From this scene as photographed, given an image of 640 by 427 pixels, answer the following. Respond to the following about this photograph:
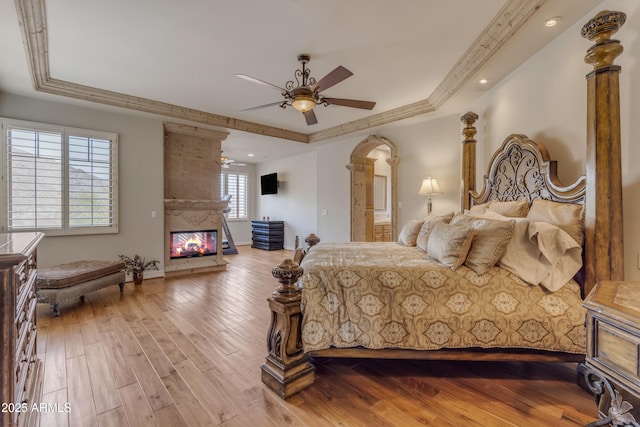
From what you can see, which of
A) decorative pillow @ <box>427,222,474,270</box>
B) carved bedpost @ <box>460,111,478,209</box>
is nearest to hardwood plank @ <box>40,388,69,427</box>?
decorative pillow @ <box>427,222,474,270</box>

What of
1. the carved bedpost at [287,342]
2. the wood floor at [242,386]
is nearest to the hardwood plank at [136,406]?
the wood floor at [242,386]

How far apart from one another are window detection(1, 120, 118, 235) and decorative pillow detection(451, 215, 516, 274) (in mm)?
4825

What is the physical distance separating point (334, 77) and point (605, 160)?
81.0 inches

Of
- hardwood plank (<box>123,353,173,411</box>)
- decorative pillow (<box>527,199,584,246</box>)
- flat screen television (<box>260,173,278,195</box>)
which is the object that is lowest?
hardwood plank (<box>123,353,173,411</box>)

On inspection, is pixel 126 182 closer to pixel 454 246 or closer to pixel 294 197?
pixel 294 197

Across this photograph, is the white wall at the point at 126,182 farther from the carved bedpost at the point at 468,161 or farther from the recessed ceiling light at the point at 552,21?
the recessed ceiling light at the point at 552,21

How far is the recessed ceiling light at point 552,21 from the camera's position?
7.12 feet

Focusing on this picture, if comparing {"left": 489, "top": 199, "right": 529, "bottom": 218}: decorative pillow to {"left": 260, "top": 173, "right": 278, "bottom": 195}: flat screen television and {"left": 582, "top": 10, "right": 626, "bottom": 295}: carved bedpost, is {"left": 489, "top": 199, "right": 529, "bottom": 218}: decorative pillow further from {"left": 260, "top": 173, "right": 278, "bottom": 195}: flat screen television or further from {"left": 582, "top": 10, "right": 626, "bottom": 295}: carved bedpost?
{"left": 260, "top": 173, "right": 278, "bottom": 195}: flat screen television

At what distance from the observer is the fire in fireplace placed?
5100 mm

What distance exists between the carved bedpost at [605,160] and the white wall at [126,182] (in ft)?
17.3

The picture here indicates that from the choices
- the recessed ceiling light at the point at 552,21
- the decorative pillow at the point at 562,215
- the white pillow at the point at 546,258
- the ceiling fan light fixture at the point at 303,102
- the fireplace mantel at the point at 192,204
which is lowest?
the white pillow at the point at 546,258

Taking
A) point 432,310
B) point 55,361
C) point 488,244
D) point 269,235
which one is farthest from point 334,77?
point 269,235

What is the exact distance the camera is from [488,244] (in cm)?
192

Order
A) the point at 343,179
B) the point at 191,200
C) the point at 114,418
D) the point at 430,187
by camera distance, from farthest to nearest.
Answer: the point at 343,179, the point at 191,200, the point at 430,187, the point at 114,418
